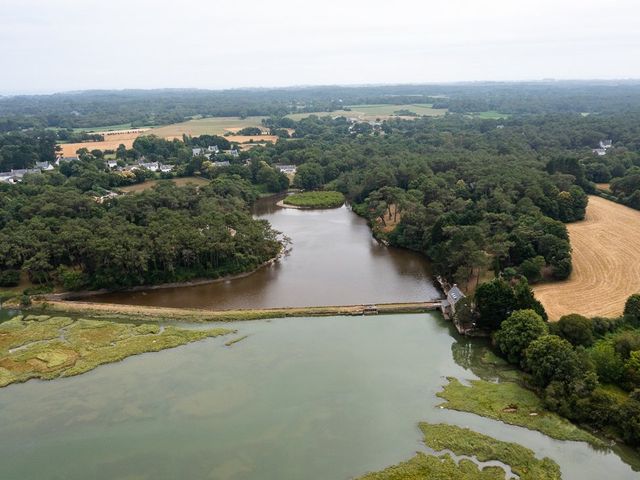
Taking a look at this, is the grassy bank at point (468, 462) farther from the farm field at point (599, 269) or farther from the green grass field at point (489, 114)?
the green grass field at point (489, 114)

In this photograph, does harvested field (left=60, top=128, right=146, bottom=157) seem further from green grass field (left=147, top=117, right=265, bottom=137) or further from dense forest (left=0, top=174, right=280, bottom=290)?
dense forest (left=0, top=174, right=280, bottom=290)

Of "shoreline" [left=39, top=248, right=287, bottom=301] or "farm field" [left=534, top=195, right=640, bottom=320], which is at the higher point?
"farm field" [left=534, top=195, right=640, bottom=320]

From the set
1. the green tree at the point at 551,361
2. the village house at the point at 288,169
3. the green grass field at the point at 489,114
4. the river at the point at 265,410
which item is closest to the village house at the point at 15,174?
the village house at the point at 288,169

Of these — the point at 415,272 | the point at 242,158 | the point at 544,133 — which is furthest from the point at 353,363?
the point at 544,133

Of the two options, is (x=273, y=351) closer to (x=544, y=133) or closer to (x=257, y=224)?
(x=257, y=224)

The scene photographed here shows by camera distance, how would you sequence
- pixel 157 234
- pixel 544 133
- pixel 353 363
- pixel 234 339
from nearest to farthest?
pixel 353 363 → pixel 234 339 → pixel 157 234 → pixel 544 133

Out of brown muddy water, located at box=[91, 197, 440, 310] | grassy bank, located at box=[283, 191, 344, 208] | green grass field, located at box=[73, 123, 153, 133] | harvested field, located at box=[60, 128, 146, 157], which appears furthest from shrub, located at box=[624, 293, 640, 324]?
green grass field, located at box=[73, 123, 153, 133]
